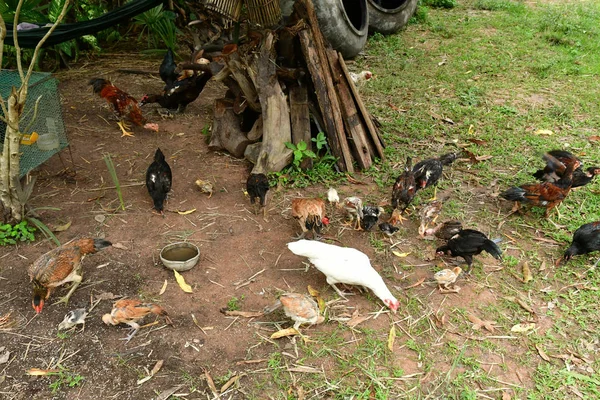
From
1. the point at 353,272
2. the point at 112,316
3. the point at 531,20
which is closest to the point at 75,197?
the point at 112,316

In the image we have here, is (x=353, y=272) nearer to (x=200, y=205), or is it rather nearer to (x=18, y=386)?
(x=200, y=205)

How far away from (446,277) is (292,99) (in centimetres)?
310

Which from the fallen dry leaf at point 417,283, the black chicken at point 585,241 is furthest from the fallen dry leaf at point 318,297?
the black chicken at point 585,241

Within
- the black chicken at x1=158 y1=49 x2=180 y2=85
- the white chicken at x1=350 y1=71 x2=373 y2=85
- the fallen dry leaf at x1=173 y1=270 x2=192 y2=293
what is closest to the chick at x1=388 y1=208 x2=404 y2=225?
the fallen dry leaf at x1=173 y1=270 x2=192 y2=293

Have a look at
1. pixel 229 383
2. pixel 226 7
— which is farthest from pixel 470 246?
pixel 226 7

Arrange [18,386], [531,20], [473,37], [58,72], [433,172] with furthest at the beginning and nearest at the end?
[531,20]
[473,37]
[58,72]
[433,172]
[18,386]

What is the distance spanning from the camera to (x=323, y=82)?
586 cm

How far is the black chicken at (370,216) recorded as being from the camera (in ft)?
16.2

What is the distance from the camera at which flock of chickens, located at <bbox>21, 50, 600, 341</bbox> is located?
3.83 meters

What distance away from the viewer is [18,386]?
3.37 m

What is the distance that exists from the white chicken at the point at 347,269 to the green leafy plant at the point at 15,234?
2812 millimetres

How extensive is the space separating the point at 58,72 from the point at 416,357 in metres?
8.50

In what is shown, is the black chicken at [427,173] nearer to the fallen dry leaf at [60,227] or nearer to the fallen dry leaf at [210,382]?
the fallen dry leaf at [210,382]

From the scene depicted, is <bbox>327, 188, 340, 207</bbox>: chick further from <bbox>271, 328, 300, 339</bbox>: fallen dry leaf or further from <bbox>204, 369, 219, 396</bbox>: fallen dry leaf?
<bbox>204, 369, 219, 396</bbox>: fallen dry leaf
